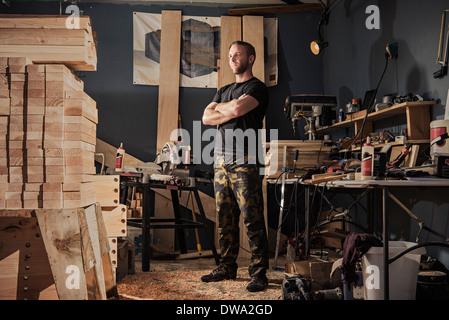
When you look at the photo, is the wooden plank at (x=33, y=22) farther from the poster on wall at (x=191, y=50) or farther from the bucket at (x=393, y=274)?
the poster on wall at (x=191, y=50)

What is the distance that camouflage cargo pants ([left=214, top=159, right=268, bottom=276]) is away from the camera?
2.72 metres

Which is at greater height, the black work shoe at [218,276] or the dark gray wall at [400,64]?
the dark gray wall at [400,64]

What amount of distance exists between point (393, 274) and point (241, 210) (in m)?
1.11

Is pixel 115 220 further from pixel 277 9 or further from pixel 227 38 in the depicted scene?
pixel 277 9

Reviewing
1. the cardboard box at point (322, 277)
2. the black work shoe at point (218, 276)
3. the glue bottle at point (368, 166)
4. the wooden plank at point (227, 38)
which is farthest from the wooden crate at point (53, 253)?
the wooden plank at point (227, 38)

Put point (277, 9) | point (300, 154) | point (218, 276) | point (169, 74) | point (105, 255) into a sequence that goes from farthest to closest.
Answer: point (277, 9) → point (169, 74) → point (300, 154) → point (218, 276) → point (105, 255)

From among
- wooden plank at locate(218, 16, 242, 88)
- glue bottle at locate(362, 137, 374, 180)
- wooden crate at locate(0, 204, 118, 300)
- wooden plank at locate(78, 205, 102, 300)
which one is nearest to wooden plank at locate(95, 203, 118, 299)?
wooden crate at locate(0, 204, 118, 300)

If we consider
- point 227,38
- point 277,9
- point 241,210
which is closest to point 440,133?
point 241,210

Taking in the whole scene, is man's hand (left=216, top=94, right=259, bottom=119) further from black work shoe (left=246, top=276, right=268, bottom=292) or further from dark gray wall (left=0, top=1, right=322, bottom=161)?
dark gray wall (left=0, top=1, right=322, bottom=161)

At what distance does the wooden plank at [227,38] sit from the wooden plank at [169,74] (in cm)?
56

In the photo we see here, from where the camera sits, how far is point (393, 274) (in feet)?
6.86

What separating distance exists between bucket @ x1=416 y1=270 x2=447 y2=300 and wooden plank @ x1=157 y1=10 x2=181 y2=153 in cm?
323

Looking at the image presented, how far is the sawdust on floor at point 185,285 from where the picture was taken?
8.11ft
